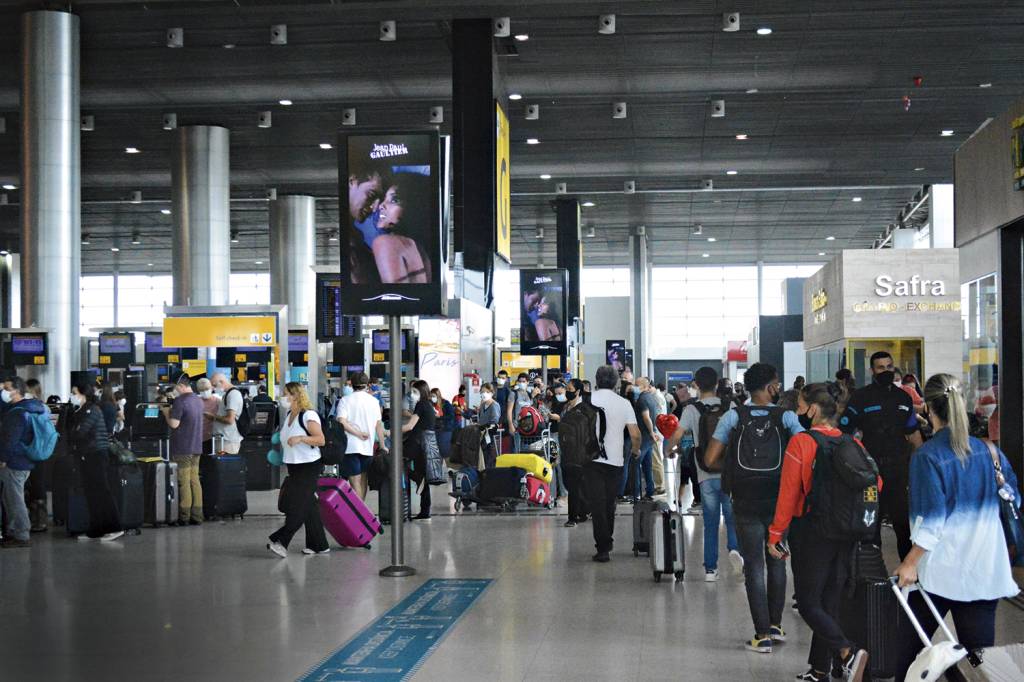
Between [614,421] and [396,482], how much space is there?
189cm

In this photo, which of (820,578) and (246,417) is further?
(246,417)

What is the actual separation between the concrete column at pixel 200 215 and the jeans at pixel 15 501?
1210 centimetres

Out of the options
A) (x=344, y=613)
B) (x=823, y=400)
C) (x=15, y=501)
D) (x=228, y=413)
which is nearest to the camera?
(x=823, y=400)

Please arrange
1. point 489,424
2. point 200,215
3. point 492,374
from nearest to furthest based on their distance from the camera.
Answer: point 489,424 → point 200,215 → point 492,374

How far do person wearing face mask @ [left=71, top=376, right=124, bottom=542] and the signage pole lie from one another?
13.1 feet

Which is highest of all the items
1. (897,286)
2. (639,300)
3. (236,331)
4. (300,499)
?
(639,300)

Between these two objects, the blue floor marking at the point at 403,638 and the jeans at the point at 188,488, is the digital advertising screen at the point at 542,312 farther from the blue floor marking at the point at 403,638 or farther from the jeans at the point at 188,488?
the blue floor marking at the point at 403,638

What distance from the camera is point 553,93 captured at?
72.8ft

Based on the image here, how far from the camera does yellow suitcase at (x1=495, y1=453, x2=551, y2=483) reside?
1459 cm

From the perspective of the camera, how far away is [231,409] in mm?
14727

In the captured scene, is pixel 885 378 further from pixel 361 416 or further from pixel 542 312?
pixel 542 312

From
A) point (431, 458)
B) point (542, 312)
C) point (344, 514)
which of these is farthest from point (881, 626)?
point (542, 312)

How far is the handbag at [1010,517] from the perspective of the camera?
4508 millimetres

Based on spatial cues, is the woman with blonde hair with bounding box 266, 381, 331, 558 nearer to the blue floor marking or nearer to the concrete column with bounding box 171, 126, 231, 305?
the blue floor marking
